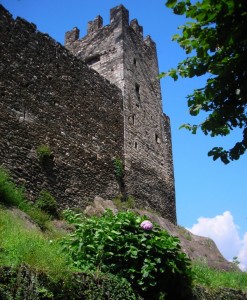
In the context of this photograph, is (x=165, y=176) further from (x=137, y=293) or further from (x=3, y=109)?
(x=137, y=293)

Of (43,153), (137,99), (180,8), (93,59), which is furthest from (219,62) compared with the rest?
(93,59)

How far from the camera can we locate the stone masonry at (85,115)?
36.1 feet

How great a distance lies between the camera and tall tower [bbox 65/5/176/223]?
600 inches

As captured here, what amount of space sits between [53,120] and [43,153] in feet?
4.41

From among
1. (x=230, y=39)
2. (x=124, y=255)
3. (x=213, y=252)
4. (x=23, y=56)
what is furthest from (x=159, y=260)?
(x=213, y=252)

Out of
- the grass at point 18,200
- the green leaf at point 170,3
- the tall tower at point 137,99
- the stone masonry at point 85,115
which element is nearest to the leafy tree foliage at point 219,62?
the green leaf at point 170,3

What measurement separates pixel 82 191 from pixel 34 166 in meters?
Answer: 1.89

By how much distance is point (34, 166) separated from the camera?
35.6 feet

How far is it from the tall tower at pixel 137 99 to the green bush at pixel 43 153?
3.75 meters

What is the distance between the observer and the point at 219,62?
4.98m

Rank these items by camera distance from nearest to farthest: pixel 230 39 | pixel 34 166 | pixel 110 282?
1. pixel 230 39
2. pixel 110 282
3. pixel 34 166

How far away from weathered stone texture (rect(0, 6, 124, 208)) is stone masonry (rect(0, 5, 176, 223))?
28 mm

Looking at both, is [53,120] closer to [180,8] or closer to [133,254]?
[133,254]

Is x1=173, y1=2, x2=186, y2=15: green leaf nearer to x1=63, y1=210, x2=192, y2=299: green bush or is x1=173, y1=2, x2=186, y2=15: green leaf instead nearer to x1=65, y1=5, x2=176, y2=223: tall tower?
x1=63, y1=210, x2=192, y2=299: green bush
